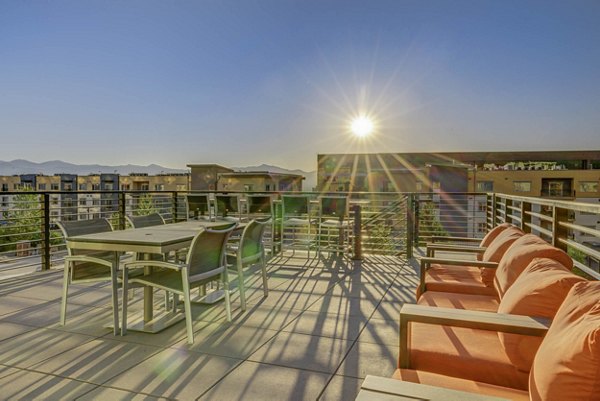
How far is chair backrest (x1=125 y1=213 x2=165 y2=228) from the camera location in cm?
406

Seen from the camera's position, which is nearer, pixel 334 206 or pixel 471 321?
pixel 471 321

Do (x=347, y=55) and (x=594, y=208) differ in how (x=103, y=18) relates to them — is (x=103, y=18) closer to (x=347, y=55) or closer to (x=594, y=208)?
(x=347, y=55)

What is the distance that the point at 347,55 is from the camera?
8.49 metres

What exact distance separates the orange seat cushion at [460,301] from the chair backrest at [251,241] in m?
1.67

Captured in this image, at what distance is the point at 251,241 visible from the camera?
3.78 metres

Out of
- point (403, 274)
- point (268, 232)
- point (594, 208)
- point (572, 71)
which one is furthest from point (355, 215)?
point (572, 71)

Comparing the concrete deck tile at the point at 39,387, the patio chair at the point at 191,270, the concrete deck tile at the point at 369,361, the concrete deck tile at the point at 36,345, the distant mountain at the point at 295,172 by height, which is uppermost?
the distant mountain at the point at 295,172

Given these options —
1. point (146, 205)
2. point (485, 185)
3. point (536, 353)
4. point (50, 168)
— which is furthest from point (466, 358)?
point (50, 168)

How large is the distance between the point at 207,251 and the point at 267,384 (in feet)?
3.72

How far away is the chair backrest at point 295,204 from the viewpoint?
6.09m

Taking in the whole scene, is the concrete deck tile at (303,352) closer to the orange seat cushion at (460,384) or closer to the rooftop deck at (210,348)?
the rooftop deck at (210,348)

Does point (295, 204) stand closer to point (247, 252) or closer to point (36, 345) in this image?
point (247, 252)

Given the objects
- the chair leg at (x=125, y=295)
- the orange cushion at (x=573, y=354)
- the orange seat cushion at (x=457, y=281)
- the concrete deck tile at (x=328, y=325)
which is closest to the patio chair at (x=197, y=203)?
the concrete deck tile at (x=328, y=325)

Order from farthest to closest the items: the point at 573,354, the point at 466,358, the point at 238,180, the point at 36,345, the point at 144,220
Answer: the point at 238,180 < the point at 144,220 < the point at 36,345 < the point at 466,358 < the point at 573,354
